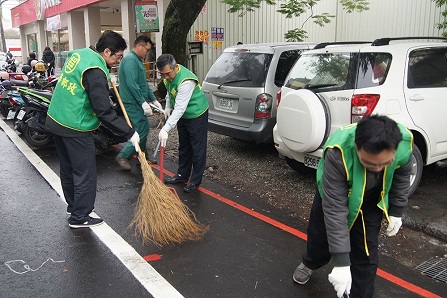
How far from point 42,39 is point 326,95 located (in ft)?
92.0

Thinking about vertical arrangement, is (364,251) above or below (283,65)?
below

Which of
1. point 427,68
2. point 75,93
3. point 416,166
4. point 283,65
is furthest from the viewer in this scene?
point 283,65

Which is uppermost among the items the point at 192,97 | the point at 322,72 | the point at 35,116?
the point at 322,72

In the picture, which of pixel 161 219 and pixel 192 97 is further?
pixel 192 97

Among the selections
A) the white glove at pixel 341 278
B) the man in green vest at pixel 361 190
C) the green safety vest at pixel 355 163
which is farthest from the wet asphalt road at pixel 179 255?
the green safety vest at pixel 355 163

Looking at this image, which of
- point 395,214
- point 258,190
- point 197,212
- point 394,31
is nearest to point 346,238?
point 395,214

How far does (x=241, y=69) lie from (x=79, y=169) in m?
3.27

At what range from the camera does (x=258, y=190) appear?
18.1 feet

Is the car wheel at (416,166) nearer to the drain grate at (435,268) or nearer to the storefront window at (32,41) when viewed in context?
the drain grate at (435,268)

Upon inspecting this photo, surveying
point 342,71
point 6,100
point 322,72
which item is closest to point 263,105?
point 322,72

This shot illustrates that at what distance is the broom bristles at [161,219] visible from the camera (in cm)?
403

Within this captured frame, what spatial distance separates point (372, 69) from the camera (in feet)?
15.3

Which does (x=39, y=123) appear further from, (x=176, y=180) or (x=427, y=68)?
(x=427, y=68)

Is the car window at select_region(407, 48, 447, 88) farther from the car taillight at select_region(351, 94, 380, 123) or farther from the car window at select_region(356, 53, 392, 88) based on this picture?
the car taillight at select_region(351, 94, 380, 123)
